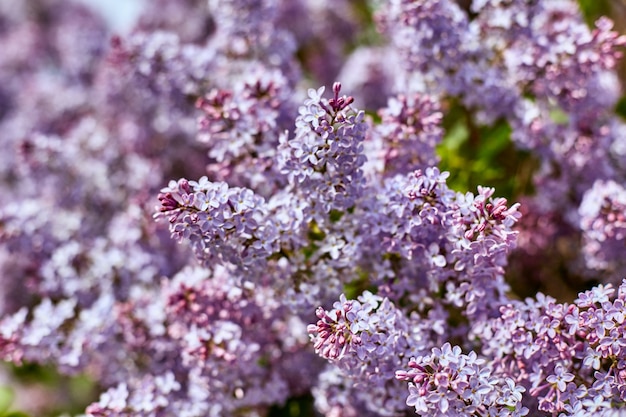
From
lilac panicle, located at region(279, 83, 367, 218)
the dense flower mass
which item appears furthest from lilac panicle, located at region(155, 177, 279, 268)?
lilac panicle, located at region(279, 83, 367, 218)

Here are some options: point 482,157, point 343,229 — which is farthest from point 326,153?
point 482,157

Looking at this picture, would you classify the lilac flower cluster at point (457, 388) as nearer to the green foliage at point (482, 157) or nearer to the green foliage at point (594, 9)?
the green foliage at point (482, 157)

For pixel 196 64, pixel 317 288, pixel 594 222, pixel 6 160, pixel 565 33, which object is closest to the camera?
pixel 317 288

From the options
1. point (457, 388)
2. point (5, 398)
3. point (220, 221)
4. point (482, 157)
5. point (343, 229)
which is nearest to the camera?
point (457, 388)

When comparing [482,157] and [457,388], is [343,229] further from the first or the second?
[482,157]

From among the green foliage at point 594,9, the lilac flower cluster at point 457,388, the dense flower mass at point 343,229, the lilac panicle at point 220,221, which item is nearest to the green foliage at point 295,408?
the dense flower mass at point 343,229

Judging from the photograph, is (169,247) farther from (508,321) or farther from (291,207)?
(508,321)

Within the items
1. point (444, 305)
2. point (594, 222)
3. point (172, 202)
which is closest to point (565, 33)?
point (594, 222)

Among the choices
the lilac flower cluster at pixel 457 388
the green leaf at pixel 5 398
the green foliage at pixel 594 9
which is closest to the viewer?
the lilac flower cluster at pixel 457 388

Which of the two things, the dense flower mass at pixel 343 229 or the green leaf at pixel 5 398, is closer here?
the dense flower mass at pixel 343 229
